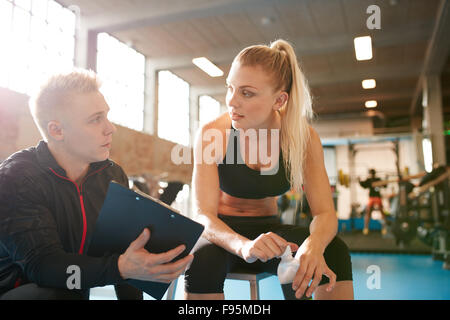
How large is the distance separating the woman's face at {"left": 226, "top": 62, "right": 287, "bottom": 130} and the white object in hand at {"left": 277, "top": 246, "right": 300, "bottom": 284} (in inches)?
15.5

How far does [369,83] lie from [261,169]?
8.20 meters

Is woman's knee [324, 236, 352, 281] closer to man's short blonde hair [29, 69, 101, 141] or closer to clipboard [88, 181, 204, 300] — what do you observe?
clipboard [88, 181, 204, 300]

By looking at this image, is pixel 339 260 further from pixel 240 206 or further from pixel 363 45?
pixel 363 45

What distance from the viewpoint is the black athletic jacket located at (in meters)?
0.72

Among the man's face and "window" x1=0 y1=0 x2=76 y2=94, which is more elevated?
"window" x1=0 y1=0 x2=76 y2=94

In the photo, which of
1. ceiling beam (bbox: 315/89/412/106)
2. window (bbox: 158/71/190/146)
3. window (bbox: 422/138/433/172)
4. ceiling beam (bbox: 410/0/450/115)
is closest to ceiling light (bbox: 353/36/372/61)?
ceiling beam (bbox: 410/0/450/115)

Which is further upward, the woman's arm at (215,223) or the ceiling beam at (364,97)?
the ceiling beam at (364,97)

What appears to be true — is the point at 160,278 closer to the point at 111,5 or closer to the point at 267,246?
the point at 267,246


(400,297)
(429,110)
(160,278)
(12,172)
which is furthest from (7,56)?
(429,110)

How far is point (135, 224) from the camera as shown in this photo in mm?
729

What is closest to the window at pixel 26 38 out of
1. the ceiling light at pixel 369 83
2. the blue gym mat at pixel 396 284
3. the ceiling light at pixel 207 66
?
the ceiling light at pixel 207 66

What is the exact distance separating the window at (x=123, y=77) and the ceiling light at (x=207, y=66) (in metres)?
1.04

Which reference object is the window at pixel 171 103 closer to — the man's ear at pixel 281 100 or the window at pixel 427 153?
the window at pixel 427 153

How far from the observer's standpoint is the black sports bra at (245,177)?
3.61 ft
